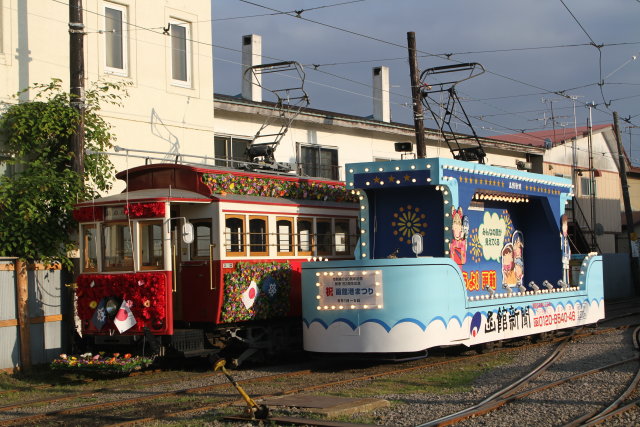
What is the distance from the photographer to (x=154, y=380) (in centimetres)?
1333

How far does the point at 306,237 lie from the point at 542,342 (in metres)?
5.41

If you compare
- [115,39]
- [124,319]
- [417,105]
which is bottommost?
[124,319]

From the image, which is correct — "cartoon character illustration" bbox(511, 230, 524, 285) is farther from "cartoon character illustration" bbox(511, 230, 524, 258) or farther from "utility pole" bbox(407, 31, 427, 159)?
"utility pole" bbox(407, 31, 427, 159)

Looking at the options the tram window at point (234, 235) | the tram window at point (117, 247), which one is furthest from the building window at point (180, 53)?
the tram window at point (117, 247)

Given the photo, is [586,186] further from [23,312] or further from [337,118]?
[23,312]

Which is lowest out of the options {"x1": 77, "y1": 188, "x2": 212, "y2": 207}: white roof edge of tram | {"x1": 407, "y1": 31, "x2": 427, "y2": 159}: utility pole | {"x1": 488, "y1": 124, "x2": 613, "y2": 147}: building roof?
{"x1": 77, "y1": 188, "x2": 212, "y2": 207}: white roof edge of tram

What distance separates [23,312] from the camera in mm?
14344

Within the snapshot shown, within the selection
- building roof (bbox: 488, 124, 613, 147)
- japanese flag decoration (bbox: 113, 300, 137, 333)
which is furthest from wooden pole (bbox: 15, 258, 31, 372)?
building roof (bbox: 488, 124, 613, 147)

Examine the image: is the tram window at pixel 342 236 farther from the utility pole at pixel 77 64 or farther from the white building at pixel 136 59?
the utility pole at pixel 77 64

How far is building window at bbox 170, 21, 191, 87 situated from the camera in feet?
65.6

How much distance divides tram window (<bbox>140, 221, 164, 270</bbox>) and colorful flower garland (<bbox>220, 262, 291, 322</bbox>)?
1130mm

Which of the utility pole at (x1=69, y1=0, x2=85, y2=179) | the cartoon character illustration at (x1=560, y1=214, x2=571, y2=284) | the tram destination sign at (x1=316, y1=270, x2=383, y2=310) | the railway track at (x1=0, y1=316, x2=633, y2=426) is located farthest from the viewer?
the cartoon character illustration at (x1=560, y1=214, x2=571, y2=284)

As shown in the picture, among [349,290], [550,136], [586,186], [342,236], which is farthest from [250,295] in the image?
[550,136]

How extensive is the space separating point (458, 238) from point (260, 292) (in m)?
3.52
